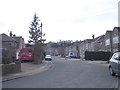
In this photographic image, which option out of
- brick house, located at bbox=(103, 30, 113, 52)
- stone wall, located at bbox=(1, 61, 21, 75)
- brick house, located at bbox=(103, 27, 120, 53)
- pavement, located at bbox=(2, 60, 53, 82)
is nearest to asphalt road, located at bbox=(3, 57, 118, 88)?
pavement, located at bbox=(2, 60, 53, 82)

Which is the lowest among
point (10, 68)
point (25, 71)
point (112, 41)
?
point (25, 71)

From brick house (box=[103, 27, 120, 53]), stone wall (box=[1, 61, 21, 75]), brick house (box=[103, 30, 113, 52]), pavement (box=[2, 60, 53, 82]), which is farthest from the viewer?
brick house (box=[103, 30, 113, 52])

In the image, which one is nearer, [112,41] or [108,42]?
[112,41]

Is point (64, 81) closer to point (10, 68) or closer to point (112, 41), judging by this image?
point (10, 68)

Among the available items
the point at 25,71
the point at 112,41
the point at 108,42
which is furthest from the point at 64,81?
the point at 108,42

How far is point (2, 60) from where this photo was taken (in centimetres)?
3064

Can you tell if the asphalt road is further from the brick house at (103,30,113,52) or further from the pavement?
the brick house at (103,30,113,52)

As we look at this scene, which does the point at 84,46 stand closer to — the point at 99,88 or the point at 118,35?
the point at 118,35

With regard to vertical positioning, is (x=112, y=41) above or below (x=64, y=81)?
above

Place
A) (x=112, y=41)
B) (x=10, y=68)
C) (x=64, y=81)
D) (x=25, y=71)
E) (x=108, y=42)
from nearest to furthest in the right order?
(x=64, y=81) → (x=10, y=68) → (x=25, y=71) → (x=112, y=41) → (x=108, y=42)

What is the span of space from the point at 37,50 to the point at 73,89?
106ft

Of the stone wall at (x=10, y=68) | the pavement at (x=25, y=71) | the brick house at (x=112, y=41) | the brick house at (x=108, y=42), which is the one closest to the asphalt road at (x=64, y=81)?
the pavement at (x=25, y=71)

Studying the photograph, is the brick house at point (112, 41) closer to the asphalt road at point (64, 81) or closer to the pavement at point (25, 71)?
the pavement at point (25, 71)

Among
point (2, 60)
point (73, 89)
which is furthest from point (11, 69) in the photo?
point (73, 89)
